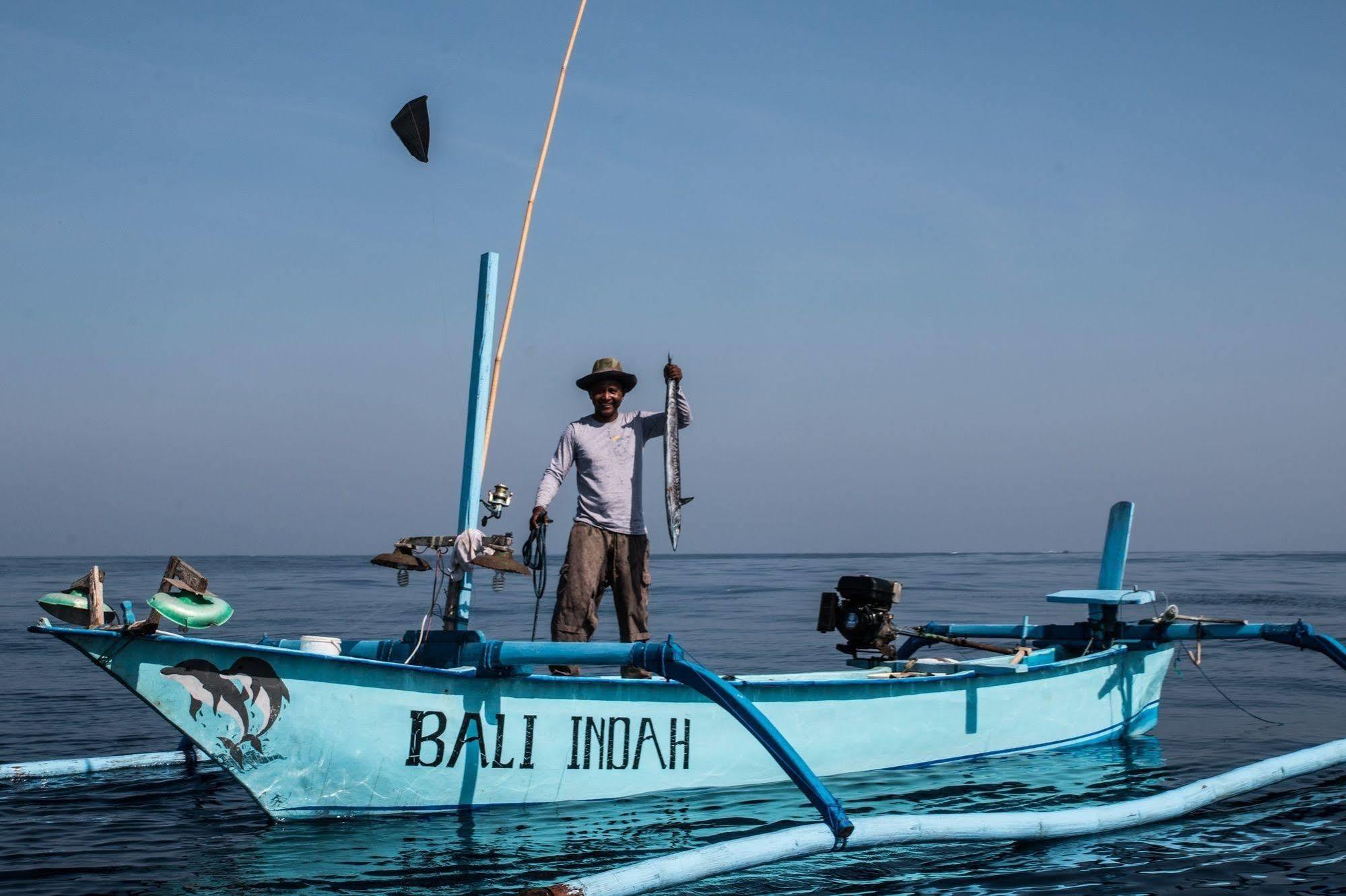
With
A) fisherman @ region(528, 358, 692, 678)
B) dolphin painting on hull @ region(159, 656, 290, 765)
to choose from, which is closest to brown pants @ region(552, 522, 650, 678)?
fisherman @ region(528, 358, 692, 678)

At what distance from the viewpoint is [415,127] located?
641 centimetres

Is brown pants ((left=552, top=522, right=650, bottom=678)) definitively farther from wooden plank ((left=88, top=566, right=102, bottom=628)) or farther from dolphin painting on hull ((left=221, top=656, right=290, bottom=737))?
wooden plank ((left=88, top=566, right=102, bottom=628))

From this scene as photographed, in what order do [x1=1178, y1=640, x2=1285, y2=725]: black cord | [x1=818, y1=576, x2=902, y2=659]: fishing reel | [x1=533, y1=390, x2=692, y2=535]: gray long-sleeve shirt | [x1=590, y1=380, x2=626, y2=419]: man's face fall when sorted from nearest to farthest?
[x1=533, y1=390, x2=692, y2=535]: gray long-sleeve shirt → [x1=590, y1=380, x2=626, y2=419]: man's face → [x1=818, y1=576, x2=902, y2=659]: fishing reel → [x1=1178, y1=640, x2=1285, y2=725]: black cord

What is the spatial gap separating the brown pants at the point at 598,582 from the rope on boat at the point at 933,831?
6.32 ft

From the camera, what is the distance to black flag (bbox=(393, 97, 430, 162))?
639 cm

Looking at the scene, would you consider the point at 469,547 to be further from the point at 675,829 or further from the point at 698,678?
the point at 675,829

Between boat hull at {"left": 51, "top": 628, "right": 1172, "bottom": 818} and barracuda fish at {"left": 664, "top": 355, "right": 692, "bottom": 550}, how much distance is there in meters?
1.12

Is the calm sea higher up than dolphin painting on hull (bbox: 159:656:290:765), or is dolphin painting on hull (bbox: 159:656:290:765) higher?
dolphin painting on hull (bbox: 159:656:290:765)

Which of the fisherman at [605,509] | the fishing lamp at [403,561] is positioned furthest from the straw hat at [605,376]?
the fishing lamp at [403,561]

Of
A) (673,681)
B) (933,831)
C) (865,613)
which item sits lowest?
(933,831)

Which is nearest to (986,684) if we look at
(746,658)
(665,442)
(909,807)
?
(909,807)

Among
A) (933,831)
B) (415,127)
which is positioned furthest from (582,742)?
(415,127)

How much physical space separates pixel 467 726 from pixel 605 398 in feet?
7.91

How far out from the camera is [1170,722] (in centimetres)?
1145
